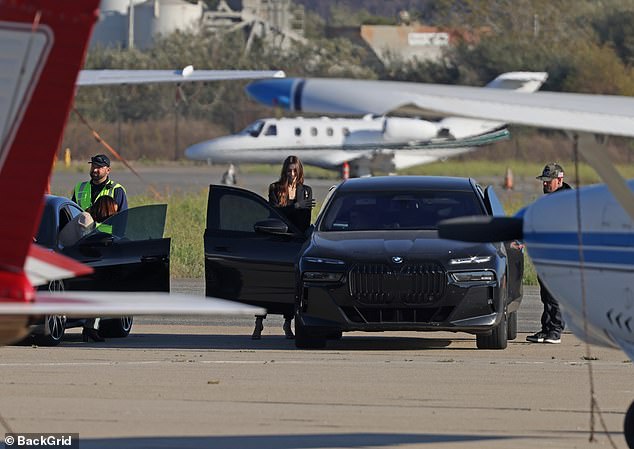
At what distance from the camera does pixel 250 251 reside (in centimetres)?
1486

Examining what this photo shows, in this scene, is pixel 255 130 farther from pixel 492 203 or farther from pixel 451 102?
pixel 451 102

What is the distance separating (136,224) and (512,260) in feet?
11.7

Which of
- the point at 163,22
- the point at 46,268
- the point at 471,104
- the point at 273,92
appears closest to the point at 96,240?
the point at 46,268

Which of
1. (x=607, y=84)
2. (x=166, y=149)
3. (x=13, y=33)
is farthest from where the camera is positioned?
(x=166, y=149)

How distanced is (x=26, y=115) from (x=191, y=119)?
6898 cm

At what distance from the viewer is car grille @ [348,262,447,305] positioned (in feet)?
44.5

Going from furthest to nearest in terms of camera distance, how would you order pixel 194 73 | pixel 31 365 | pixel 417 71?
pixel 417 71
pixel 194 73
pixel 31 365

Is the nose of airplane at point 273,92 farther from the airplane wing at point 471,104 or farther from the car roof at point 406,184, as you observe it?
the car roof at point 406,184

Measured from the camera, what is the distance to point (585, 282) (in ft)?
28.2

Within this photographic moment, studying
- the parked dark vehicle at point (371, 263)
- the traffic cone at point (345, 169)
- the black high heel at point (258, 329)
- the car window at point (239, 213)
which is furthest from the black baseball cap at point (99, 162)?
the traffic cone at point (345, 169)

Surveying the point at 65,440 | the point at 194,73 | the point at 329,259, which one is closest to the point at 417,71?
the point at 194,73

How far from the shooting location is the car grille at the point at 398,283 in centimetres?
1356

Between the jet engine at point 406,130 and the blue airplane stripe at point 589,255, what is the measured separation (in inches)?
1764

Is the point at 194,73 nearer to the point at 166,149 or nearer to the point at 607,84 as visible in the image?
the point at 607,84
